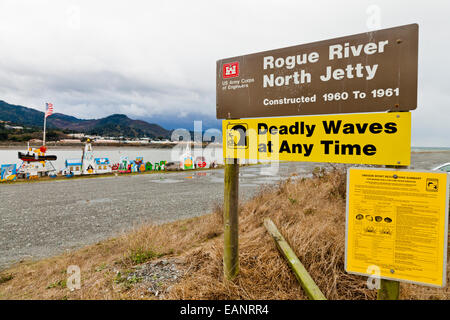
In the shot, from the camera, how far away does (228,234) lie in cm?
286

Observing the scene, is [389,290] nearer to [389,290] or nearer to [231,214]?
[389,290]

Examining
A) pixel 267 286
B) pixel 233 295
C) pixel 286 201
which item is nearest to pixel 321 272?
pixel 267 286

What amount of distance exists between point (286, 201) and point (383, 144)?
417 centimetres

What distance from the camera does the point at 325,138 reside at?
2.26m

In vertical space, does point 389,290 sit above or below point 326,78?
below

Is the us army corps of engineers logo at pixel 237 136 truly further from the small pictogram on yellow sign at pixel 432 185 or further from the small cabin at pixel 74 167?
the small cabin at pixel 74 167

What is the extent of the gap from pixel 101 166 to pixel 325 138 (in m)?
23.1

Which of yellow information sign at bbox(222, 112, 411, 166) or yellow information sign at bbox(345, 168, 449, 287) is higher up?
yellow information sign at bbox(222, 112, 411, 166)

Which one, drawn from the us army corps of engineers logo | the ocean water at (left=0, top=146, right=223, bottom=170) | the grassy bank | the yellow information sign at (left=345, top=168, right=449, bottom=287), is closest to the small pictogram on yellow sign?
the yellow information sign at (left=345, top=168, right=449, bottom=287)

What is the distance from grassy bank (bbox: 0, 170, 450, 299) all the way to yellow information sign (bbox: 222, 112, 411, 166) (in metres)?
1.33

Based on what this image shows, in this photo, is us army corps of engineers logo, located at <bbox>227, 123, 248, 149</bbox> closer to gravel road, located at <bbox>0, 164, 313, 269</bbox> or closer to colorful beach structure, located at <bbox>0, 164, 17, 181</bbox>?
gravel road, located at <bbox>0, 164, 313, 269</bbox>

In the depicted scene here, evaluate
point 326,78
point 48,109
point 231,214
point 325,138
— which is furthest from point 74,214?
point 48,109

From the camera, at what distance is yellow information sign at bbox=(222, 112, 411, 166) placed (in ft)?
6.45
